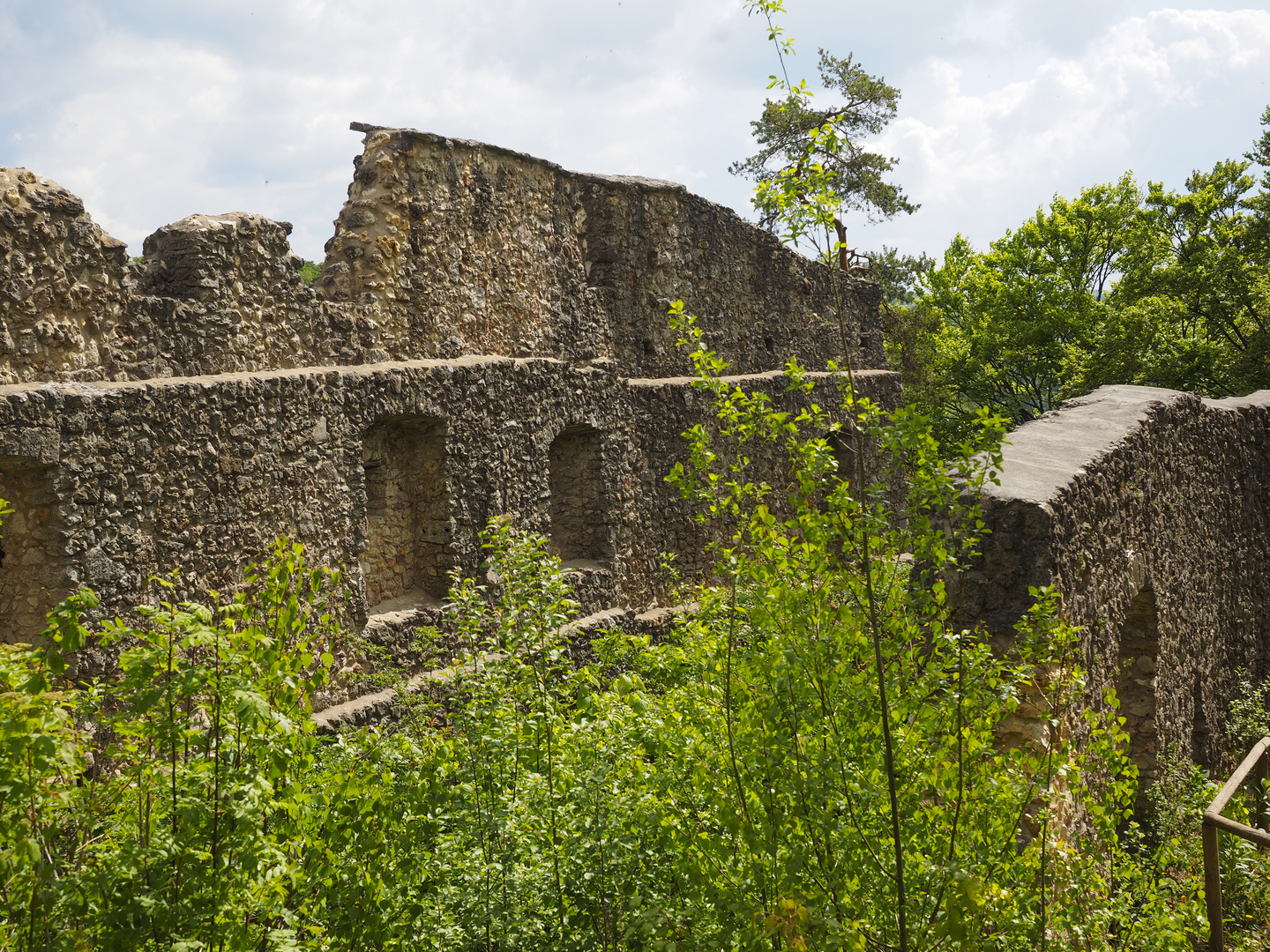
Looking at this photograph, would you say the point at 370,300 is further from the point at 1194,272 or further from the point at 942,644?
the point at 1194,272

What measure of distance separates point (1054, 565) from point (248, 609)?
3.50 metres

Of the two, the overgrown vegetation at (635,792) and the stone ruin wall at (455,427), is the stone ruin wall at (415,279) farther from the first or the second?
the overgrown vegetation at (635,792)

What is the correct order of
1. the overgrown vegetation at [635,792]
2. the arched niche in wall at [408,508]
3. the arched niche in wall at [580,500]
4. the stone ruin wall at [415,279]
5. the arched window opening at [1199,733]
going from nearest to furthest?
the overgrown vegetation at [635,792] < the stone ruin wall at [415,279] < the arched niche in wall at [408,508] < the arched window opening at [1199,733] < the arched niche in wall at [580,500]

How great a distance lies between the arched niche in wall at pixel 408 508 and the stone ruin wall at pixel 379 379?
0.05 ft

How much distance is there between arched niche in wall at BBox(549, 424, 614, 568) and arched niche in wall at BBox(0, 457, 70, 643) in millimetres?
4540

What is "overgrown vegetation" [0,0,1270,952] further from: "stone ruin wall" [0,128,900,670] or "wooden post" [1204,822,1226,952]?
"stone ruin wall" [0,128,900,670]

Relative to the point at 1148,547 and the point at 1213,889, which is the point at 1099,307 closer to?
the point at 1148,547

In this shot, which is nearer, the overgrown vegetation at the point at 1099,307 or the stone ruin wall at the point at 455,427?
the stone ruin wall at the point at 455,427

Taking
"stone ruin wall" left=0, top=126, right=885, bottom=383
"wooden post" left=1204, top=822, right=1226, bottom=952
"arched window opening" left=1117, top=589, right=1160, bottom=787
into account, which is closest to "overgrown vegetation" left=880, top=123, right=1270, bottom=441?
"stone ruin wall" left=0, top=126, right=885, bottom=383

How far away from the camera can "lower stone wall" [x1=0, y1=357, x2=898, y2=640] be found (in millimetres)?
4453

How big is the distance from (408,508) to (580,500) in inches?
78.7

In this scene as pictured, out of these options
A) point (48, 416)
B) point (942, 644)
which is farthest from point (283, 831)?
point (48, 416)

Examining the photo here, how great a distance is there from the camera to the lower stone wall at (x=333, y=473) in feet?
14.6

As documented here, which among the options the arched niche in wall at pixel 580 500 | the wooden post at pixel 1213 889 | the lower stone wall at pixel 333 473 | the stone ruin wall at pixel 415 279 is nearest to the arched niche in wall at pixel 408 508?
the lower stone wall at pixel 333 473
